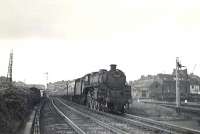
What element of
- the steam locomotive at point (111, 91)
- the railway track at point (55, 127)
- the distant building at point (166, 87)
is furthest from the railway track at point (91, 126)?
the distant building at point (166, 87)

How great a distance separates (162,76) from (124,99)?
288ft

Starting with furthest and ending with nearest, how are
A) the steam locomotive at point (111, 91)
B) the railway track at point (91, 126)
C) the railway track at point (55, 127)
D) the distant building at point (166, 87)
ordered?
the distant building at point (166, 87)
the steam locomotive at point (111, 91)
the railway track at point (55, 127)
the railway track at point (91, 126)

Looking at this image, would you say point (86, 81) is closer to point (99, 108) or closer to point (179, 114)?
point (99, 108)

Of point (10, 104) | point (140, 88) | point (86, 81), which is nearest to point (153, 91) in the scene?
point (140, 88)

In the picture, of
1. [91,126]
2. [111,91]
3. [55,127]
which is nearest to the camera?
[55,127]

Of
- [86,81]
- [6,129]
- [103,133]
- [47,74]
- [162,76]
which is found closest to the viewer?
[6,129]

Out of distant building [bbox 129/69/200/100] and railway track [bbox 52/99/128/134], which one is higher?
distant building [bbox 129/69/200/100]

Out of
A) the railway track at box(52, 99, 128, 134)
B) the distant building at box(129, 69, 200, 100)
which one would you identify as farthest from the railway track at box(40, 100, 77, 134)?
the distant building at box(129, 69, 200, 100)

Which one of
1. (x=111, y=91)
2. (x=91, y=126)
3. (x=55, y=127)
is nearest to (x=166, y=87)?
(x=111, y=91)

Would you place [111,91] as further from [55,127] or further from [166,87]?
[166,87]

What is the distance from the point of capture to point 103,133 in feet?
50.1

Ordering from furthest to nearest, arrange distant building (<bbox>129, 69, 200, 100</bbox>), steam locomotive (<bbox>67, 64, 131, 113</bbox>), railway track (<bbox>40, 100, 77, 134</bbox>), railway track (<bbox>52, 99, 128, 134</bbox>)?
distant building (<bbox>129, 69, 200, 100</bbox>) → steam locomotive (<bbox>67, 64, 131, 113</bbox>) → railway track (<bbox>40, 100, 77, 134</bbox>) → railway track (<bbox>52, 99, 128, 134</bbox>)

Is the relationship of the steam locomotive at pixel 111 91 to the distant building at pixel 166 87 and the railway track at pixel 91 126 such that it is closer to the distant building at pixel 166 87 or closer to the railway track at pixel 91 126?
the railway track at pixel 91 126

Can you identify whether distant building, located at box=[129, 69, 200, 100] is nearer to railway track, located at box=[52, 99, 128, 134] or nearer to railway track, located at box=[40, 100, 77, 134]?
railway track, located at box=[52, 99, 128, 134]
